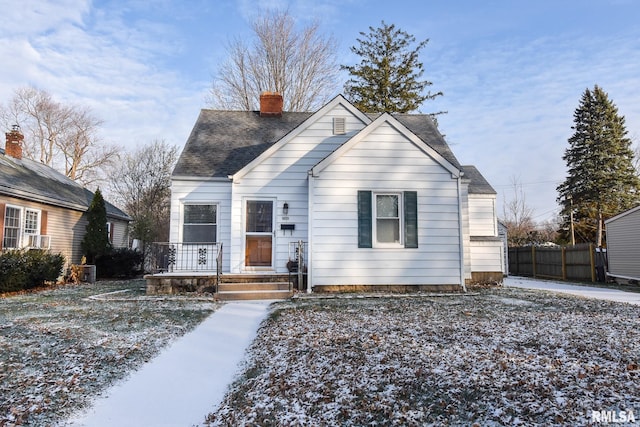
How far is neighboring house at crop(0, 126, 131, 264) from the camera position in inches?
488

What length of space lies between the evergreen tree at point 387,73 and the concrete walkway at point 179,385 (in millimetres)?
22659

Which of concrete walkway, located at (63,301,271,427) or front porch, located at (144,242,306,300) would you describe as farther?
front porch, located at (144,242,306,300)

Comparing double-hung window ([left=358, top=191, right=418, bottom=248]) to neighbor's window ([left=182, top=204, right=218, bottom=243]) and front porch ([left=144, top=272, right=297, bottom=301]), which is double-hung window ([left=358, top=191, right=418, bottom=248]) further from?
neighbor's window ([left=182, top=204, right=218, bottom=243])

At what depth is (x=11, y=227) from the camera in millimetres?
12477

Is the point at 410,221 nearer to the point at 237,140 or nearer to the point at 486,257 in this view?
the point at 486,257

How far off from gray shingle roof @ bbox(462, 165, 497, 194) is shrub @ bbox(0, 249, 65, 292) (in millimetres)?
14425

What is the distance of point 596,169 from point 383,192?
2182 cm

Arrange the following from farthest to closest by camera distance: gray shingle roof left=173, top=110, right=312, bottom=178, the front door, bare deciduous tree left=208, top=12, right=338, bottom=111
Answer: bare deciduous tree left=208, top=12, right=338, bottom=111 → gray shingle roof left=173, top=110, right=312, bottom=178 → the front door

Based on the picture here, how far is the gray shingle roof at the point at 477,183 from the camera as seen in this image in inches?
545

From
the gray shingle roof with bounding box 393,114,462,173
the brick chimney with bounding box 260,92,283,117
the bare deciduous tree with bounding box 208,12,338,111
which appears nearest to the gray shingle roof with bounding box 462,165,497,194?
the gray shingle roof with bounding box 393,114,462,173

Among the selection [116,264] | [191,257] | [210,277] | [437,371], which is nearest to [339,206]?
[210,277]

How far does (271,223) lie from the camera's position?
11.1 metres

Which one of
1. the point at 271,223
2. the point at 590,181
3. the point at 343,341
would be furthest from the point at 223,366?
the point at 590,181

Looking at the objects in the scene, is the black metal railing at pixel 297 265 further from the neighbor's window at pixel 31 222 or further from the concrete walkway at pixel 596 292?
the neighbor's window at pixel 31 222
